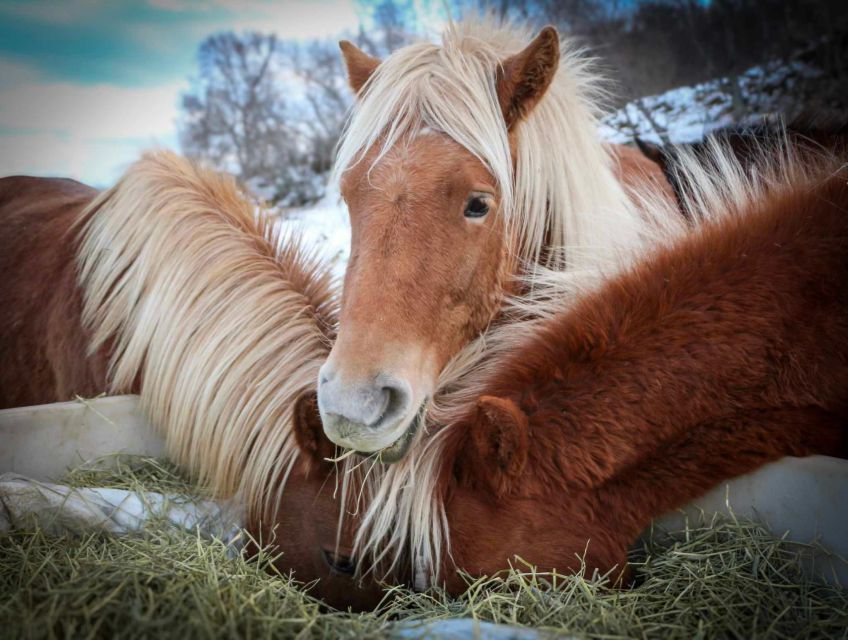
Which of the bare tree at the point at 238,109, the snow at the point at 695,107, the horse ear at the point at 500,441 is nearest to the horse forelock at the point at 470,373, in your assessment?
the horse ear at the point at 500,441

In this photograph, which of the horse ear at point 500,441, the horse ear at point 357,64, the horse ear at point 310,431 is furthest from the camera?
the horse ear at point 357,64

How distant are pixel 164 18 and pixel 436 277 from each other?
3.03 meters

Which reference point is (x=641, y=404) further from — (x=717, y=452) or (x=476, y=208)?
(x=476, y=208)

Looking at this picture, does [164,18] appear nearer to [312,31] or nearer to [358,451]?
[312,31]

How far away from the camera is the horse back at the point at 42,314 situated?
261cm

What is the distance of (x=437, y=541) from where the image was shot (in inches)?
60.4

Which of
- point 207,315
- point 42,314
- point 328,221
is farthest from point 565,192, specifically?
point 328,221

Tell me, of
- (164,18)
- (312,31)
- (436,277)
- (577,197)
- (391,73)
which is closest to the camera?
(436,277)

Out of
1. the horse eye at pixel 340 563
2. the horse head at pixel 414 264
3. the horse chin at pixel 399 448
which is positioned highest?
the horse head at pixel 414 264

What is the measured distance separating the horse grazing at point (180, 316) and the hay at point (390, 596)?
360 millimetres

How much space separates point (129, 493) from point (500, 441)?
1323 millimetres

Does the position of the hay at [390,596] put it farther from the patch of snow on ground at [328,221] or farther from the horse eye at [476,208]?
the patch of snow on ground at [328,221]

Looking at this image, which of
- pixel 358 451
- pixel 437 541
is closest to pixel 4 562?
pixel 358 451

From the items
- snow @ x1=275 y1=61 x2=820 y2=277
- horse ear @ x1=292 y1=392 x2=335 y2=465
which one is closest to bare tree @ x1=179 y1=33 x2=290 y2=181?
snow @ x1=275 y1=61 x2=820 y2=277
